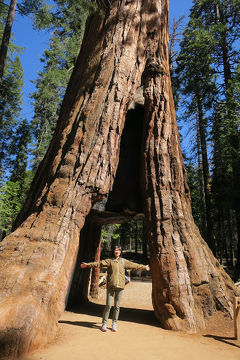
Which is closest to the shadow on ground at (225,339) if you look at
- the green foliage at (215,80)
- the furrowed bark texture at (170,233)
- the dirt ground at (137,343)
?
the dirt ground at (137,343)

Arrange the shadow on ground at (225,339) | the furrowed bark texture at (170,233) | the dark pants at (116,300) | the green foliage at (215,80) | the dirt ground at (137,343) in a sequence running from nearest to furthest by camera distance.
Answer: the dirt ground at (137,343) → the shadow on ground at (225,339) → the dark pants at (116,300) → the furrowed bark texture at (170,233) → the green foliage at (215,80)

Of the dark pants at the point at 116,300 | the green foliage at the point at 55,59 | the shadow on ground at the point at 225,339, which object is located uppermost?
the green foliage at the point at 55,59

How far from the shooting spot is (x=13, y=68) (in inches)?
843

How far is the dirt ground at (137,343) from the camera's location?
339 centimetres

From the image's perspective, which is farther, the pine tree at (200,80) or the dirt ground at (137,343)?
the pine tree at (200,80)

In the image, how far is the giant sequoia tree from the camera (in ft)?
12.6

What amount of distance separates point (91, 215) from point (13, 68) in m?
19.1

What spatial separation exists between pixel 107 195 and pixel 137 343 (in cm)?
284

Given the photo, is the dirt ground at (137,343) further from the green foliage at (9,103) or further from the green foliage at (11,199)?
the green foliage at (9,103)

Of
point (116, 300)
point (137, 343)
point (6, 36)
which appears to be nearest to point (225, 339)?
point (137, 343)

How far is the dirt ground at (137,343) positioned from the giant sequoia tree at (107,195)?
0.28 m

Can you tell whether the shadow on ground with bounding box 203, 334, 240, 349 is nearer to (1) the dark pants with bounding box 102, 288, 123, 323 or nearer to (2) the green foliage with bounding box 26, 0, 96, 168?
(1) the dark pants with bounding box 102, 288, 123, 323

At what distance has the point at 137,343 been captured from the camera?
4012mm

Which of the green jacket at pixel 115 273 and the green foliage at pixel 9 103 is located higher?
the green foliage at pixel 9 103
